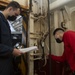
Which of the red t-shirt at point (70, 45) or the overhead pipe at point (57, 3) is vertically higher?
the overhead pipe at point (57, 3)

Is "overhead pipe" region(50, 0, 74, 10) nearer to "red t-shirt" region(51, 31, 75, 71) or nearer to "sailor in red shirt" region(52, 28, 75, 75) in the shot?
"sailor in red shirt" region(52, 28, 75, 75)

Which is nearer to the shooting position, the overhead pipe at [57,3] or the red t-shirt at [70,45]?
the red t-shirt at [70,45]

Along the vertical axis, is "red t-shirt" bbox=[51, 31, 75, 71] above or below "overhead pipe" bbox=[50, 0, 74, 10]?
below

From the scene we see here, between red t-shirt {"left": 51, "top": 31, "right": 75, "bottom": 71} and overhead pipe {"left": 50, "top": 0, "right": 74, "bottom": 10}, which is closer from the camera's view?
Answer: red t-shirt {"left": 51, "top": 31, "right": 75, "bottom": 71}

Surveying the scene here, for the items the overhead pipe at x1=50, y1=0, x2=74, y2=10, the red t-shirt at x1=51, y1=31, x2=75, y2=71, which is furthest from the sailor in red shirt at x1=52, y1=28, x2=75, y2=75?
the overhead pipe at x1=50, y1=0, x2=74, y2=10

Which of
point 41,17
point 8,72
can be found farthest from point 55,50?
point 8,72

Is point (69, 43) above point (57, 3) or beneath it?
beneath

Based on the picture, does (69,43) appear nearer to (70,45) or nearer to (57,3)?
(70,45)

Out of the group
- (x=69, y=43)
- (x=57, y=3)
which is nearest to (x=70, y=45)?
(x=69, y=43)

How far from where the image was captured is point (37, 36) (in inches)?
111

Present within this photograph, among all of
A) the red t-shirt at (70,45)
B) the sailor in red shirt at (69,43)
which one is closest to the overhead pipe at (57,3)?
the sailor in red shirt at (69,43)

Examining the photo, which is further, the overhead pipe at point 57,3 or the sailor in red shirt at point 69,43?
the overhead pipe at point 57,3

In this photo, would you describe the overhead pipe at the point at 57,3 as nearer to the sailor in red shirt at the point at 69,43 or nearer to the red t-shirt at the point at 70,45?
the sailor in red shirt at the point at 69,43

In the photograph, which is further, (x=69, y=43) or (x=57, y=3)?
(x=57, y=3)
